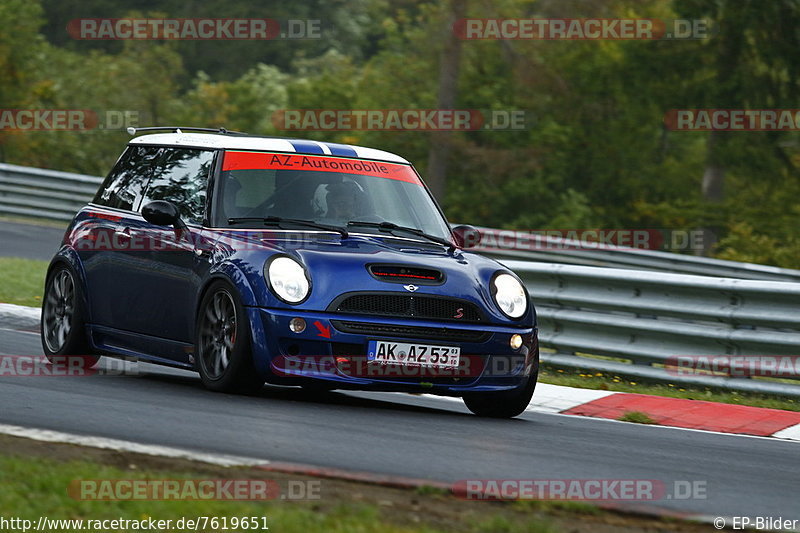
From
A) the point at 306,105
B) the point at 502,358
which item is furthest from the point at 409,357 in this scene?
the point at 306,105

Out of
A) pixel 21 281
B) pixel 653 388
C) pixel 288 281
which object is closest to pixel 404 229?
pixel 288 281

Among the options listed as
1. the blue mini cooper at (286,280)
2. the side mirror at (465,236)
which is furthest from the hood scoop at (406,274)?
the side mirror at (465,236)

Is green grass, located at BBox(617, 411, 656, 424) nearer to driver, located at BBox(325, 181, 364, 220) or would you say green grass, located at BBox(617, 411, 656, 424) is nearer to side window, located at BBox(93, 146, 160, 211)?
driver, located at BBox(325, 181, 364, 220)

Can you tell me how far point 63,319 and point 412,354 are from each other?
319 cm

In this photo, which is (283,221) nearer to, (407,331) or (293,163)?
(293,163)

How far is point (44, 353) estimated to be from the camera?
35.4 ft

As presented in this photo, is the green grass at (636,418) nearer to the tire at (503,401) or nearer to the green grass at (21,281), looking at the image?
the tire at (503,401)

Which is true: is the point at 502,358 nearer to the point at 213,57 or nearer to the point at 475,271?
the point at 475,271

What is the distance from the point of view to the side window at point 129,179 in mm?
10344

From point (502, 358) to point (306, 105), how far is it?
41.3 metres

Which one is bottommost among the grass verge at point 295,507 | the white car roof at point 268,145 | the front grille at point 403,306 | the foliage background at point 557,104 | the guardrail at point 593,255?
the grass verge at point 295,507

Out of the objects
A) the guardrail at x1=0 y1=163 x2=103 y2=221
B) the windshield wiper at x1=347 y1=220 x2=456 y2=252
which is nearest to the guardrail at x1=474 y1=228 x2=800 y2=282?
the guardrail at x1=0 y1=163 x2=103 y2=221

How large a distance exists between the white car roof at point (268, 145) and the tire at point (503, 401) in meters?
1.85

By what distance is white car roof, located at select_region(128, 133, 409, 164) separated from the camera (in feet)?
32.0
